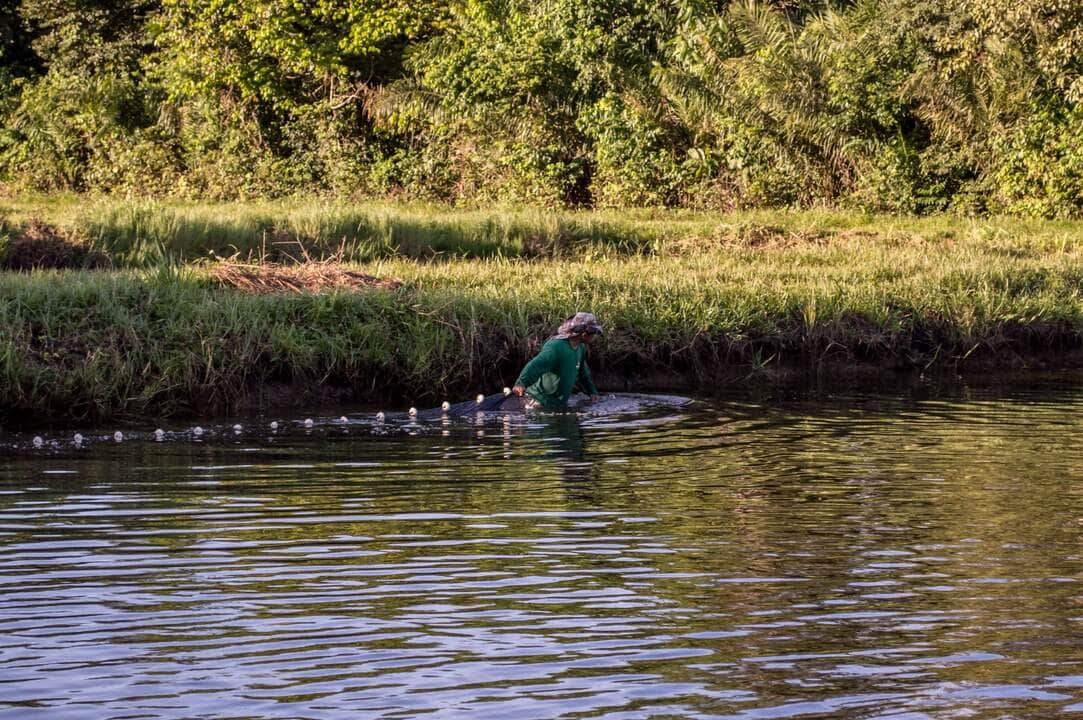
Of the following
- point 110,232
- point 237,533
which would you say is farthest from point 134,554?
point 110,232

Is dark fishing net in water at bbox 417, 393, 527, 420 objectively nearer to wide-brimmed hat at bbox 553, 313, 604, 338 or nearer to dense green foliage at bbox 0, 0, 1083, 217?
wide-brimmed hat at bbox 553, 313, 604, 338

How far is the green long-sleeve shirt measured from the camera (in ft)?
40.0

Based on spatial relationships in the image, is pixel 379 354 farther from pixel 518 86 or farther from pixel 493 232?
pixel 518 86

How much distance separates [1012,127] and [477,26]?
9.65 m

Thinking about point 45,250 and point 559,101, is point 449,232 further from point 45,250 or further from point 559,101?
point 559,101

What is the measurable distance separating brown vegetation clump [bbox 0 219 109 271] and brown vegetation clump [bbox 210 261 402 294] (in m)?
2.59

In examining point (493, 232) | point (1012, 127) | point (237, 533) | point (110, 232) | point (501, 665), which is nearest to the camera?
point (501, 665)

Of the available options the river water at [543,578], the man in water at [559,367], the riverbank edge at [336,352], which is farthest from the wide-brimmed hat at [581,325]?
the riverbank edge at [336,352]

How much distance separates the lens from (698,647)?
5477 mm

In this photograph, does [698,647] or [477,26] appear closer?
[698,647]

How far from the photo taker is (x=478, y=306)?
14.2m

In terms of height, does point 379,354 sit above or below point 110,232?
below

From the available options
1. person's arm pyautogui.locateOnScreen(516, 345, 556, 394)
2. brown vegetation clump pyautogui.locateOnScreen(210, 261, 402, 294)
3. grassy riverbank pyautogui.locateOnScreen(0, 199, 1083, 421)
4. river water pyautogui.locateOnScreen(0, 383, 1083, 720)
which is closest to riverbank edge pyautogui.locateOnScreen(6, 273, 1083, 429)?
grassy riverbank pyautogui.locateOnScreen(0, 199, 1083, 421)

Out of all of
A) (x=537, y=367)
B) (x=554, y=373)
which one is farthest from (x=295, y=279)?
(x=537, y=367)
